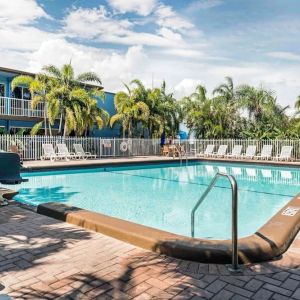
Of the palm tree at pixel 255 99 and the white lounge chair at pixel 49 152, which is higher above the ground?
the palm tree at pixel 255 99

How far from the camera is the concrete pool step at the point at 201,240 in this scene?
353cm

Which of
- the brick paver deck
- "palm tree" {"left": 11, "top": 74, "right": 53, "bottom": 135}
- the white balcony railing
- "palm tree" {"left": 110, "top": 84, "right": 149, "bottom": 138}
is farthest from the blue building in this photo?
the brick paver deck

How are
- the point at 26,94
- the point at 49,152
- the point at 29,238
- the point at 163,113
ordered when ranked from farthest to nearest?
the point at 163,113 → the point at 26,94 → the point at 49,152 → the point at 29,238

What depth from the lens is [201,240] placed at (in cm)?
383

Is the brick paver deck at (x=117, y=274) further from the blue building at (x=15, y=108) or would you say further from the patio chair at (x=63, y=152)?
the blue building at (x=15, y=108)

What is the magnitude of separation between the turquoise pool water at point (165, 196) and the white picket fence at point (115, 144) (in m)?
3.78

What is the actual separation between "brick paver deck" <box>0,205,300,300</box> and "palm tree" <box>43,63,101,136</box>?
47.3 ft

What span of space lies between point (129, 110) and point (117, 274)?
20.0 meters

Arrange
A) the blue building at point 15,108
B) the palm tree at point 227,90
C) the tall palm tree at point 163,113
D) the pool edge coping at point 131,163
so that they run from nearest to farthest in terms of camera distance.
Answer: the pool edge coping at point 131,163 < the blue building at point 15,108 < the tall palm tree at point 163,113 < the palm tree at point 227,90

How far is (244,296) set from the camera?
9.11 ft

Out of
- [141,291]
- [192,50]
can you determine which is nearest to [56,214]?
[141,291]

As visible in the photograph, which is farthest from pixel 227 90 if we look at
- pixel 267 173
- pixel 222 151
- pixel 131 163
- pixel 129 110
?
pixel 131 163

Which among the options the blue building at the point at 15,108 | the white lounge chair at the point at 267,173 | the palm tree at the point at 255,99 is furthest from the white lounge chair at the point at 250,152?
the blue building at the point at 15,108

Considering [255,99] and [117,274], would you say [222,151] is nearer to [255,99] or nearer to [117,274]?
[255,99]
